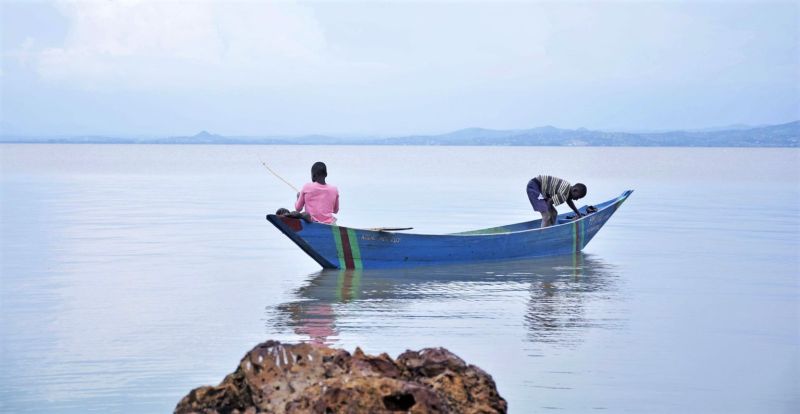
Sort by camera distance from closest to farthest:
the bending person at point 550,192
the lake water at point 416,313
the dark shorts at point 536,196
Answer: the lake water at point 416,313, the bending person at point 550,192, the dark shorts at point 536,196

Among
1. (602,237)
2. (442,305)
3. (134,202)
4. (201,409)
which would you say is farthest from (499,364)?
(134,202)

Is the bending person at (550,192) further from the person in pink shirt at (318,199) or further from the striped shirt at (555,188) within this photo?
the person in pink shirt at (318,199)

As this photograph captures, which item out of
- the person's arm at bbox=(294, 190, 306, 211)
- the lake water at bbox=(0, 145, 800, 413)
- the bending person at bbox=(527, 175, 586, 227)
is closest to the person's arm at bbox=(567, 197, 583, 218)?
the bending person at bbox=(527, 175, 586, 227)

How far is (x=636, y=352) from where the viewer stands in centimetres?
804

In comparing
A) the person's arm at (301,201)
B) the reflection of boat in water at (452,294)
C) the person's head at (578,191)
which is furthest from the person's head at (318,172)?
the person's head at (578,191)

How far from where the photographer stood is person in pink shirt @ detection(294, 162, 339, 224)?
1149 centimetres

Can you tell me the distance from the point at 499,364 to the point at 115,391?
2.52 meters

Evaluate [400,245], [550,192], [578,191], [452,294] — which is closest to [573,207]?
[550,192]

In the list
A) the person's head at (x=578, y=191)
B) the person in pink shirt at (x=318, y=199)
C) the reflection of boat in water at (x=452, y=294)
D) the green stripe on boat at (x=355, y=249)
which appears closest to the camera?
the reflection of boat in water at (x=452, y=294)

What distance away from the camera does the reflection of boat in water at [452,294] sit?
29.6 ft

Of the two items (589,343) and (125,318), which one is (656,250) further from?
(125,318)

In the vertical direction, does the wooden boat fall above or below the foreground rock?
below

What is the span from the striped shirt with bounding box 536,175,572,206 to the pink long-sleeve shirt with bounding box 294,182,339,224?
118 inches

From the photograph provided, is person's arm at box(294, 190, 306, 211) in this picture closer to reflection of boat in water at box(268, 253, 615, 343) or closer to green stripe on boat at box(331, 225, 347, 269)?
green stripe on boat at box(331, 225, 347, 269)
